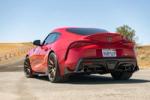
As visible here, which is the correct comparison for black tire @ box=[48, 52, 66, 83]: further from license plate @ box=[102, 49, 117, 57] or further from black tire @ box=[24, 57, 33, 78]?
black tire @ box=[24, 57, 33, 78]

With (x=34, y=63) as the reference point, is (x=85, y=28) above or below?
above

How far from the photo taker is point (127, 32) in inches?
6112

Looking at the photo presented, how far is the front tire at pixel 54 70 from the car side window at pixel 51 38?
0.55 meters

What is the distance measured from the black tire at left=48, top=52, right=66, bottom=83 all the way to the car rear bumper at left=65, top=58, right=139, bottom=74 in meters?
0.35

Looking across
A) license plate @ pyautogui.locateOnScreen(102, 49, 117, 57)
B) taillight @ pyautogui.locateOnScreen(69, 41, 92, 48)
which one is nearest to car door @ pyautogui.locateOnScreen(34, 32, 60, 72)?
taillight @ pyautogui.locateOnScreen(69, 41, 92, 48)

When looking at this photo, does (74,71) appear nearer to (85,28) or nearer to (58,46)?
(58,46)

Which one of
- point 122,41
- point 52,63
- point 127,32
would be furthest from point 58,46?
point 127,32

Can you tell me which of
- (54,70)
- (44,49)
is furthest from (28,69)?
(54,70)

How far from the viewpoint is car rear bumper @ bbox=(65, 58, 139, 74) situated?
1104cm

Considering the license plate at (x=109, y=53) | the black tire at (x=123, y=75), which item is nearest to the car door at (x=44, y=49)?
the license plate at (x=109, y=53)

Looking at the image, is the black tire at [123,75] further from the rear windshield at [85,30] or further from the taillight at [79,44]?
the taillight at [79,44]

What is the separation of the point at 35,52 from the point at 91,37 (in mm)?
2929

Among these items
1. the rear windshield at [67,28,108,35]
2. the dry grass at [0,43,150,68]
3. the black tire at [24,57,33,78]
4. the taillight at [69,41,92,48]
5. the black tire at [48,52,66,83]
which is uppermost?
the rear windshield at [67,28,108,35]

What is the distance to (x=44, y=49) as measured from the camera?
500 inches
